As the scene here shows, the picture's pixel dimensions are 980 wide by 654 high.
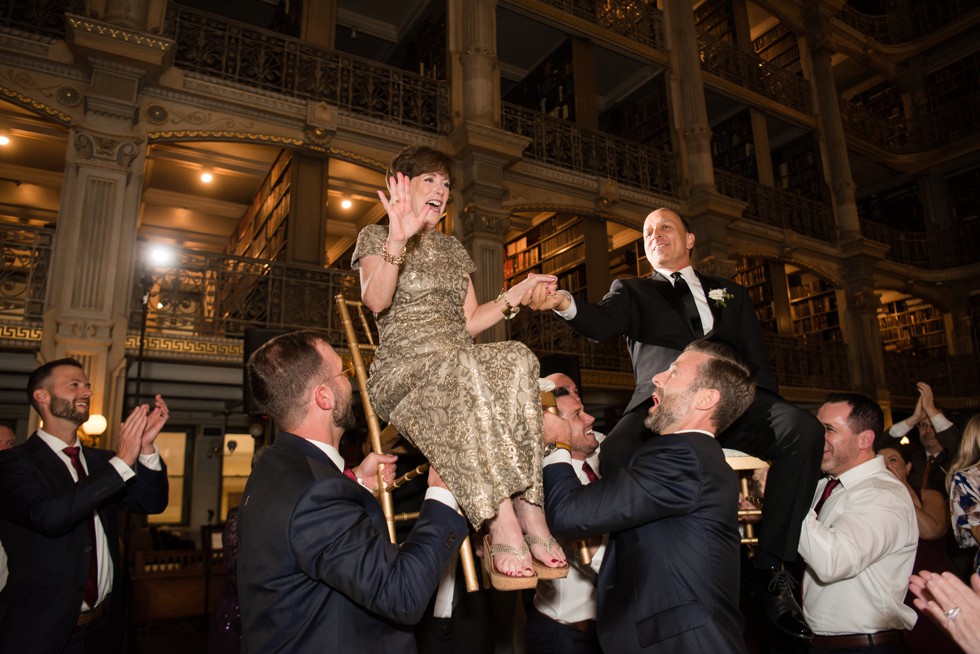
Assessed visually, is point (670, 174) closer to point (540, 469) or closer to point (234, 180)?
point (234, 180)

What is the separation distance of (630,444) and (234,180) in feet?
28.9

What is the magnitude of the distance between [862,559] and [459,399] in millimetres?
1565

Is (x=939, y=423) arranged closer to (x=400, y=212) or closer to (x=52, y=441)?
(x=400, y=212)

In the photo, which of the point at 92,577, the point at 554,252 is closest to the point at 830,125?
the point at 554,252

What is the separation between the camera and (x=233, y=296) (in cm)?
702

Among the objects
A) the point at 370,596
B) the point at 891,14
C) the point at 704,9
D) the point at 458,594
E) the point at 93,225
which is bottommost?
the point at 458,594

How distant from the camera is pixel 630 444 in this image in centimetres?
238

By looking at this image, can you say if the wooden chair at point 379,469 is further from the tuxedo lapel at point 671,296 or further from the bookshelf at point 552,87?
the bookshelf at point 552,87

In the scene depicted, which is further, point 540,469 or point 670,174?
point 670,174

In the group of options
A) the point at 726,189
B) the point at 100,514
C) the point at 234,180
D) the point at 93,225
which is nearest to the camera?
the point at 100,514

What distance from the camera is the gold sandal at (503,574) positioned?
1.50 metres

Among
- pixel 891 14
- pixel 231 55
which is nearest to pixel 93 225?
pixel 231 55

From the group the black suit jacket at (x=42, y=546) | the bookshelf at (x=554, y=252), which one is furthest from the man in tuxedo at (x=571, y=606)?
the bookshelf at (x=554, y=252)

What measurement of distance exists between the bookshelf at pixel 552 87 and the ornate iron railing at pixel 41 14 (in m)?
6.04
